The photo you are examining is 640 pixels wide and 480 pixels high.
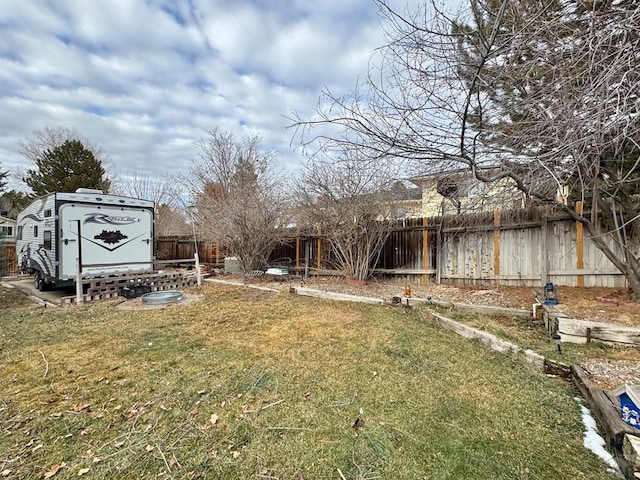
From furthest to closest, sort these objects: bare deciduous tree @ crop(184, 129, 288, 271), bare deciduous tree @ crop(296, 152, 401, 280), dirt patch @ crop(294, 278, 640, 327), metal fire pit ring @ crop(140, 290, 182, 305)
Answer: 1. bare deciduous tree @ crop(184, 129, 288, 271)
2. bare deciduous tree @ crop(296, 152, 401, 280)
3. metal fire pit ring @ crop(140, 290, 182, 305)
4. dirt patch @ crop(294, 278, 640, 327)

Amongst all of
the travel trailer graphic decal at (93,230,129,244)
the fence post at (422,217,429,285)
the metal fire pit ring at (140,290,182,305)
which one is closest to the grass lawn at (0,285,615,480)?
the metal fire pit ring at (140,290,182,305)

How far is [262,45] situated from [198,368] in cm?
606

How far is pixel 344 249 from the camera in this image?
7980 millimetres

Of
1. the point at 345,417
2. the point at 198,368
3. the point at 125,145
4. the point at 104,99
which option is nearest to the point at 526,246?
the point at 345,417

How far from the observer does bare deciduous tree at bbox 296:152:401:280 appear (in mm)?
7246

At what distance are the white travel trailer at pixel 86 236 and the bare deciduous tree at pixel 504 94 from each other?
21.3 feet

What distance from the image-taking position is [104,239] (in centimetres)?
772

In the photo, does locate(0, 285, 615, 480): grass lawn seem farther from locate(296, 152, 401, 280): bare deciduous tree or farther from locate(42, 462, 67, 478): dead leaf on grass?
locate(296, 152, 401, 280): bare deciduous tree

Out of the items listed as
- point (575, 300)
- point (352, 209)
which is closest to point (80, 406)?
point (352, 209)

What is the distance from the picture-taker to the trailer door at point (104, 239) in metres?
7.04

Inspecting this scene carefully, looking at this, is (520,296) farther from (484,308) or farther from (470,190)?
(470,190)

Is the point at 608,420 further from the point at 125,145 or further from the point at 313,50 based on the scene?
the point at 125,145

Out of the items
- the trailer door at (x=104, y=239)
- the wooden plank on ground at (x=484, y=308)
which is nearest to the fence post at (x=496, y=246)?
the wooden plank on ground at (x=484, y=308)

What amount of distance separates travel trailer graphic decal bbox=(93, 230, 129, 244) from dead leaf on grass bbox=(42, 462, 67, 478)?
7251 mm
